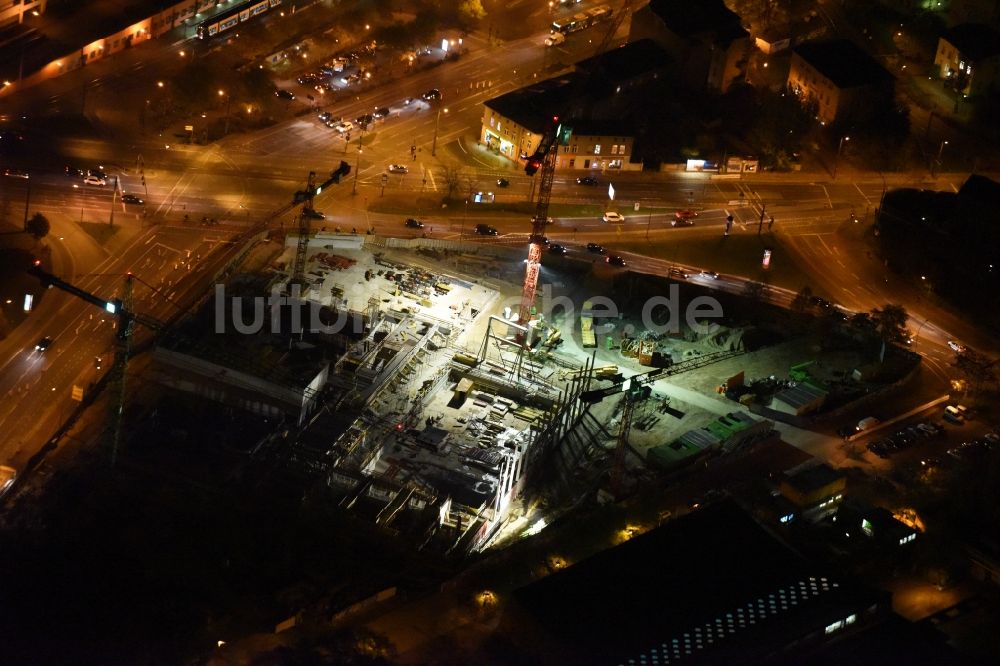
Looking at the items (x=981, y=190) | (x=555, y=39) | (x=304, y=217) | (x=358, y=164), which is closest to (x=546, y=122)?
(x=358, y=164)

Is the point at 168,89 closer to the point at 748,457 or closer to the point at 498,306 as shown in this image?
the point at 498,306

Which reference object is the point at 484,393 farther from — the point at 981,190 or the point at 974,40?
the point at 974,40

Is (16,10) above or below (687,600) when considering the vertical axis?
above

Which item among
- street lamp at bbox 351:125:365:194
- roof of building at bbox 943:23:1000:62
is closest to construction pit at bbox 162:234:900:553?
street lamp at bbox 351:125:365:194

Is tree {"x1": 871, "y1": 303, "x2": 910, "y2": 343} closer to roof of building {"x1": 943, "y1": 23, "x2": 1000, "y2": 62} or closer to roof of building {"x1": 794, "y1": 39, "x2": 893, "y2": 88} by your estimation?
roof of building {"x1": 794, "y1": 39, "x2": 893, "y2": 88}

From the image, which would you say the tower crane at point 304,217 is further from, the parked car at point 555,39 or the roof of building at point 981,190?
the roof of building at point 981,190

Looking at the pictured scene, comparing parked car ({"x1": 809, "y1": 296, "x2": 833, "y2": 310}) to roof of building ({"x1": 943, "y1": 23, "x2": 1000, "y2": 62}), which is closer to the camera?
parked car ({"x1": 809, "y1": 296, "x2": 833, "y2": 310})
